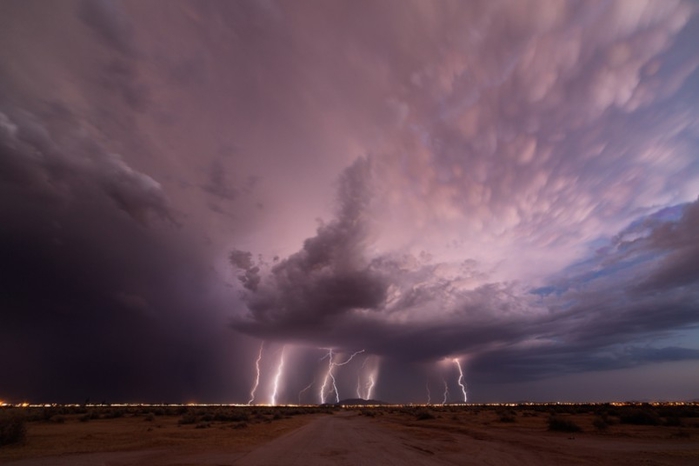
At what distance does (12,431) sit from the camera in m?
16.7

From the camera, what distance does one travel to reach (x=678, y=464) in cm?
1184

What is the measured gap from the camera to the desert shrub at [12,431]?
644 inches

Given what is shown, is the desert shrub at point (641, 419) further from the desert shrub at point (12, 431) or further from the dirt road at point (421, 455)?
the desert shrub at point (12, 431)

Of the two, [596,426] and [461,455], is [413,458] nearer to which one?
[461,455]

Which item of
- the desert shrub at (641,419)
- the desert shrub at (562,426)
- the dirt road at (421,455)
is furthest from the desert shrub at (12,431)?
the desert shrub at (641,419)

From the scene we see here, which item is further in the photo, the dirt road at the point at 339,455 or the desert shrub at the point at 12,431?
the desert shrub at the point at 12,431

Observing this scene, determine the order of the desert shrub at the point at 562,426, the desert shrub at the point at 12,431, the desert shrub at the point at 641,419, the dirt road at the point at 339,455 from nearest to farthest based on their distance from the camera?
the dirt road at the point at 339,455 → the desert shrub at the point at 12,431 → the desert shrub at the point at 562,426 → the desert shrub at the point at 641,419

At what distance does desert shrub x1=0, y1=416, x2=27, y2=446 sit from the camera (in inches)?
644

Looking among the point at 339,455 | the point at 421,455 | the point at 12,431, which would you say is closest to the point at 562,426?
the point at 421,455

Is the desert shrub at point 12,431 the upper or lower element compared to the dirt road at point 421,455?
upper

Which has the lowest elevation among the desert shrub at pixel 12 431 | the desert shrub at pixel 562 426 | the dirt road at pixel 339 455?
the dirt road at pixel 339 455

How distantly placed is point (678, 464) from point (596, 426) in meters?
15.4

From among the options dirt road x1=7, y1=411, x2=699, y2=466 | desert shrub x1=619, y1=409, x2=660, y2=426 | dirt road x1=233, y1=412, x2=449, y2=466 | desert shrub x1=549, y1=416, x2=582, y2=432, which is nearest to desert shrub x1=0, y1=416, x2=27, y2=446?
dirt road x1=7, y1=411, x2=699, y2=466

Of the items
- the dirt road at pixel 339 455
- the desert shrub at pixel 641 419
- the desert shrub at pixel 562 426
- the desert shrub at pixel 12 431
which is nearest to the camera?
the dirt road at pixel 339 455
